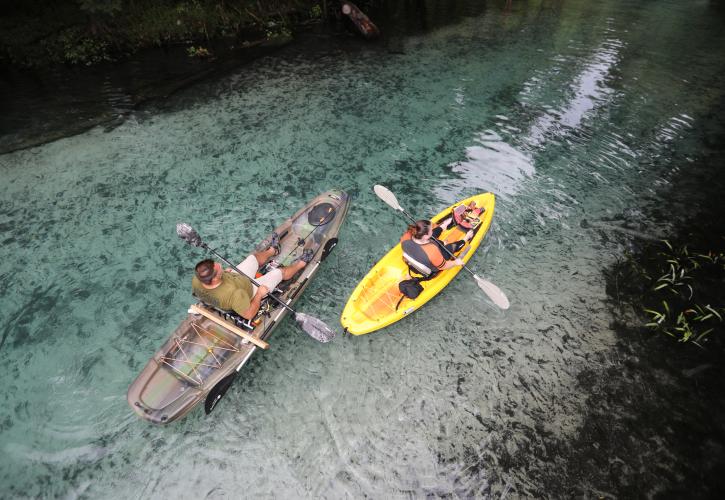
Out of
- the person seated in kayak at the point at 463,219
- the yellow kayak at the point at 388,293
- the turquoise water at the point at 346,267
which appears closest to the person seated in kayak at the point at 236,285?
the turquoise water at the point at 346,267

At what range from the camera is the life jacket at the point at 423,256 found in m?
5.98

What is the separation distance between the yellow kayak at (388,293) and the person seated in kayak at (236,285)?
1.29m

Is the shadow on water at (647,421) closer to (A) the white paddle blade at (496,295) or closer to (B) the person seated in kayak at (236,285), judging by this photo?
(A) the white paddle blade at (496,295)

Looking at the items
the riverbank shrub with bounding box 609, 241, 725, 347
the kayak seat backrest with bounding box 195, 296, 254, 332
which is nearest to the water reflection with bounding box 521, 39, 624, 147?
the riverbank shrub with bounding box 609, 241, 725, 347

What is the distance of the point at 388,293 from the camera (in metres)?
6.28

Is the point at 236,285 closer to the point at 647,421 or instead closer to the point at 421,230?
the point at 421,230

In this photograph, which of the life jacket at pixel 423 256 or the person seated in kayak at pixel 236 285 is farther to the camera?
the life jacket at pixel 423 256

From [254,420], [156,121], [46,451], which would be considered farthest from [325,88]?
[46,451]

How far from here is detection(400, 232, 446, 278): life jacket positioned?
5977 mm

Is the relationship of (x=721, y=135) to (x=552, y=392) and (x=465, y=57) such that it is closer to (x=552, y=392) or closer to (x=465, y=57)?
(x=465, y=57)

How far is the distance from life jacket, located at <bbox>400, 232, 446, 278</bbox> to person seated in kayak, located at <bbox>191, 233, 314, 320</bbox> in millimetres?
1966

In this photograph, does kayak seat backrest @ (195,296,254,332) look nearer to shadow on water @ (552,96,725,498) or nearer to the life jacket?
the life jacket

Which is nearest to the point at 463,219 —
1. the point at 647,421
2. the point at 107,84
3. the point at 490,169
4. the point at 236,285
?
the point at 490,169

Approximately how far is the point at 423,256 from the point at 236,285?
9.96 ft
